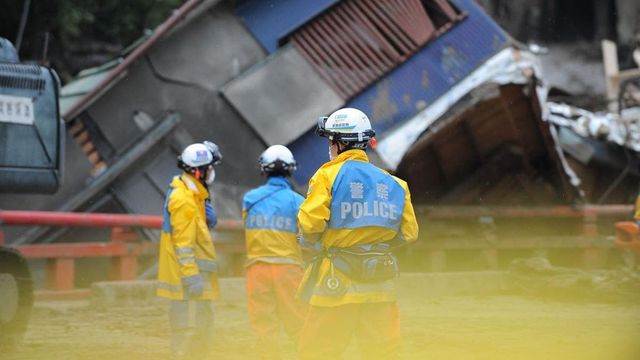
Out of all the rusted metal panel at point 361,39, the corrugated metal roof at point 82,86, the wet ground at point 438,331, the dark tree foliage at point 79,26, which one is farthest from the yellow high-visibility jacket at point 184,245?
the dark tree foliage at point 79,26

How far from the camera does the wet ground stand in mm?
8195

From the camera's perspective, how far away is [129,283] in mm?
11359

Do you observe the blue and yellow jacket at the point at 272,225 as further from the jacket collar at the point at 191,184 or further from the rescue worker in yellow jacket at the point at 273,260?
the jacket collar at the point at 191,184

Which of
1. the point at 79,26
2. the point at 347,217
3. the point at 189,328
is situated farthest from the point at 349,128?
the point at 79,26

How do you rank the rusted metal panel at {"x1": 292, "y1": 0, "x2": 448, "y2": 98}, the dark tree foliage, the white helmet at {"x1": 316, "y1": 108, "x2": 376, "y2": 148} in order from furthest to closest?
1. the dark tree foliage
2. the rusted metal panel at {"x1": 292, "y1": 0, "x2": 448, "y2": 98}
3. the white helmet at {"x1": 316, "y1": 108, "x2": 376, "y2": 148}

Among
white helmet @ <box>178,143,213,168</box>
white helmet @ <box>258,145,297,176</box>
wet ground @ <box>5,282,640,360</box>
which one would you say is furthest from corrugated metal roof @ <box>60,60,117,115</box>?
white helmet @ <box>258,145,297,176</box>

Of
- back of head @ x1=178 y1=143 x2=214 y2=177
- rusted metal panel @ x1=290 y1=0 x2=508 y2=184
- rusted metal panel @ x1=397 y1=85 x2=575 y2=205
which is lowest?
rusted metal panel @ x1=397 y1=85 x2=575 y2=205

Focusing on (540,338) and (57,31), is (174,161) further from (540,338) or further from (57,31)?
(540,338)

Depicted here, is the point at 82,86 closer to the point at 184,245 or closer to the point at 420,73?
the point at 420,73

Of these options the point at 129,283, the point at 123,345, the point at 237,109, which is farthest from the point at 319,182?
the point at 237,109

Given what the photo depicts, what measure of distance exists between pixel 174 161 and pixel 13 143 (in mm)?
5409

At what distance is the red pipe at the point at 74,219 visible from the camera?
414 inches

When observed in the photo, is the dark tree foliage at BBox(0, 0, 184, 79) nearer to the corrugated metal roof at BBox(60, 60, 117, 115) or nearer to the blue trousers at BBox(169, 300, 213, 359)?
the corrugated metal roof at BBox(60, 60, 117, 115)

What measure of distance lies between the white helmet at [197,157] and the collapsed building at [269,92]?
501cm
